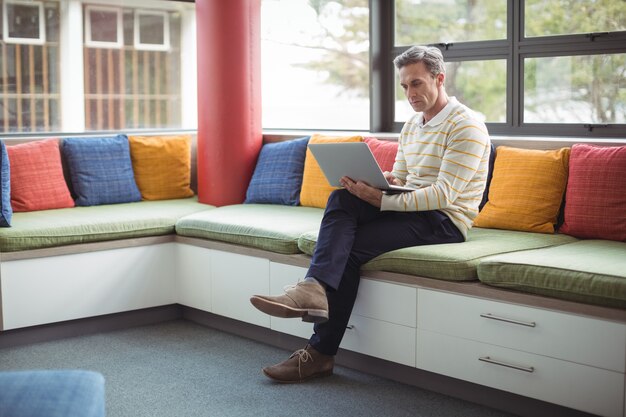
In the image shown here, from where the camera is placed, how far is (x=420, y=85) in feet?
11.9

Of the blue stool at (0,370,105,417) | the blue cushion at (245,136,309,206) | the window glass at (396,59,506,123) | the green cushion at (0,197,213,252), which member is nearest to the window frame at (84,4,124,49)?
the green cushion at (0,197,213,252)

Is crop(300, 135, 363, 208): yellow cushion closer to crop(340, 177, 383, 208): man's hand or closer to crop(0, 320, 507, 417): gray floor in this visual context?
crop(0, 320, 507, 417): gray floor

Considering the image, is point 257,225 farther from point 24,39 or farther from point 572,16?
point 24,39

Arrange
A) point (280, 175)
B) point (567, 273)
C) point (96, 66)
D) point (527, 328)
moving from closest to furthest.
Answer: point (567, 273) < point (527, 328) < point (280, 175) < point (96, 66)

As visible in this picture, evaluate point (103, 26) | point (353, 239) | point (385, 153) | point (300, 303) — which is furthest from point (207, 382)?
point (103, 26)

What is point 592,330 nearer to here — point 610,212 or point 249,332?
point 610,212

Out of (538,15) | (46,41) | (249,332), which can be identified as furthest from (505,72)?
(46,41)

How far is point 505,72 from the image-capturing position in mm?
4555

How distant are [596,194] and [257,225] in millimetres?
1585

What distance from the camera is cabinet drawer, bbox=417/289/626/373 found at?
9.29 feet

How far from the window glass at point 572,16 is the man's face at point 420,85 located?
985mm

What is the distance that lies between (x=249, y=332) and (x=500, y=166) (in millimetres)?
1462

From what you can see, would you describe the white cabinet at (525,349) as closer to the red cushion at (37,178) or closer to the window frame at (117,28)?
the red cushion at (37,178)

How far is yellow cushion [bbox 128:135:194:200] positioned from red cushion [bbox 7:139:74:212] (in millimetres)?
492
